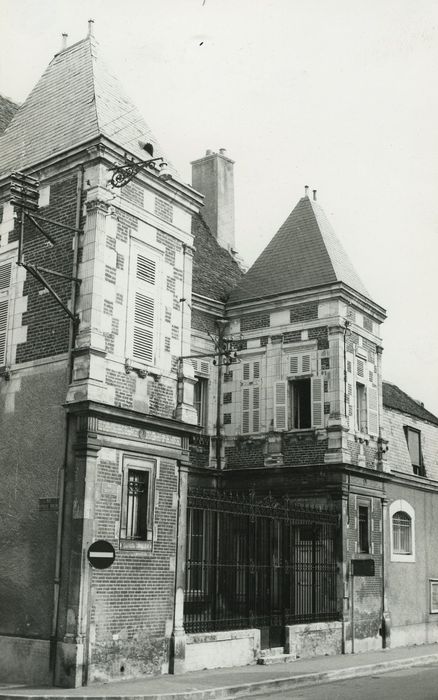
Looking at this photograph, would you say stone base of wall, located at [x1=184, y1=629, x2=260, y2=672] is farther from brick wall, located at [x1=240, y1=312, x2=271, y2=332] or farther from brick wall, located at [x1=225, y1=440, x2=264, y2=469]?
brick wall, located at [x1=240, y1=312, x2=271, y2=332]

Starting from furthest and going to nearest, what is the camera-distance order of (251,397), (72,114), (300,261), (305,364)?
(300,261)
(251,397)
(305,364)
(72,114)

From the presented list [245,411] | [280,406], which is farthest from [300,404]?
[245,411]

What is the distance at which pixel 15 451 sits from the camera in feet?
49.4

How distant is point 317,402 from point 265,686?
827 cm

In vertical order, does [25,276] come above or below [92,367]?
above

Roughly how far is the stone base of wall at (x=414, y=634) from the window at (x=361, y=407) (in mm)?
5396

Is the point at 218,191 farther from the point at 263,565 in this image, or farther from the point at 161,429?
the point at 161,429

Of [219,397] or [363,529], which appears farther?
[219,397]

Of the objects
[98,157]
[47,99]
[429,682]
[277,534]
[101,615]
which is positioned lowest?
[429,682]

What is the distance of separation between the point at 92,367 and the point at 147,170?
13.8ft

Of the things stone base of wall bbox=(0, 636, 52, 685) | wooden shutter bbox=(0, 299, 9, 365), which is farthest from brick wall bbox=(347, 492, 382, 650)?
wooden shutter bbox=(0, 299, 9, 365)

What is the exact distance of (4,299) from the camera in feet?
53.1

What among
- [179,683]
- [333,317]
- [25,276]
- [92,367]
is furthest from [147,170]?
[179,683]

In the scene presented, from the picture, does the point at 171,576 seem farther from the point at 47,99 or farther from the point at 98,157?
the point at 47,99
